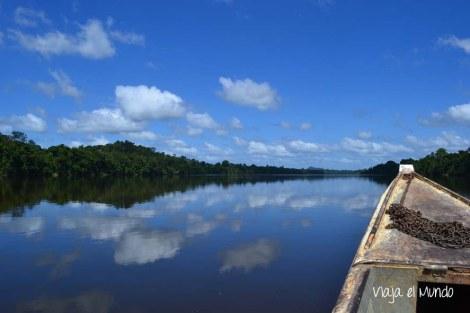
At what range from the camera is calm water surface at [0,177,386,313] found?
28.6 feet

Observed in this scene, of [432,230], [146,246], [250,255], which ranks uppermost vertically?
[432,230]

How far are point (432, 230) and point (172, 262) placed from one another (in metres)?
6.66

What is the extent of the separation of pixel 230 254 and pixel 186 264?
1.71 meters

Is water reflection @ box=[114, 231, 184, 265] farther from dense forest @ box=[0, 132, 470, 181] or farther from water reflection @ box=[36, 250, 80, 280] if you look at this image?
dense forest @ box=[0, 132, 470, 181]

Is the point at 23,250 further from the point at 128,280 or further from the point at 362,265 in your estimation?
the point at 362,265

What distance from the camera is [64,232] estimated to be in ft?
56.0

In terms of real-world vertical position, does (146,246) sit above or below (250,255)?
above

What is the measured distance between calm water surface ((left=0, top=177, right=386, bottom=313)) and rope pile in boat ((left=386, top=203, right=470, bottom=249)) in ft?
6.59

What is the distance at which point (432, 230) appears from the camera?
8.16m

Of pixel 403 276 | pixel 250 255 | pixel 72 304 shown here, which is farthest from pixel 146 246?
pixel 403 276

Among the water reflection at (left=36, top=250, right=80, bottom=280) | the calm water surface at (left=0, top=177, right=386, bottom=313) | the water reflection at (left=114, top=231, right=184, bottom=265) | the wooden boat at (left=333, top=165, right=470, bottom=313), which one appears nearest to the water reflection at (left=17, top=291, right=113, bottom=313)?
the calm water surface at (left=0, top=177, right=386, bottom=313)

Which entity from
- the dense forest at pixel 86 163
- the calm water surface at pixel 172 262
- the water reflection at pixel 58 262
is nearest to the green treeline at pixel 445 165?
the dense forest at pixel 86 163

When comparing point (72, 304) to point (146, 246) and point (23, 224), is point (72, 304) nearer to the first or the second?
point (146, 246)

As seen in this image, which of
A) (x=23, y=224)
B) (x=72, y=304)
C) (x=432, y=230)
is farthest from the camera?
(x=23, y=224)
